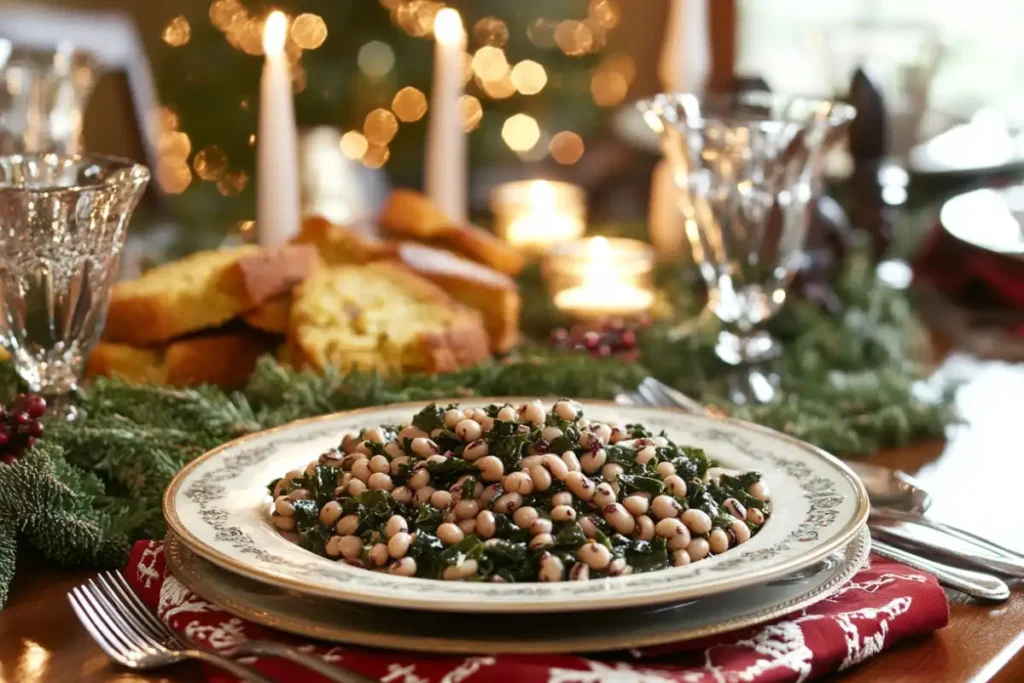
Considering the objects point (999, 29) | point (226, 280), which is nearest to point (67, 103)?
point (226, 280)

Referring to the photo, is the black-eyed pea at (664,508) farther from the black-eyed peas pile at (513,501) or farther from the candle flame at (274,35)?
the candle flame at (274,35)

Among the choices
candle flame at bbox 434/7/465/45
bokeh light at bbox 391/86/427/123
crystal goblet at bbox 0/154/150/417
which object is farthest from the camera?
bokeh light at bbox 391/86/427/123

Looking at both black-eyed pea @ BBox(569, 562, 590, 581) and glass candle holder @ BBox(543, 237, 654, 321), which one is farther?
glass candle holder @ BBox(543, 237, 654, 321)

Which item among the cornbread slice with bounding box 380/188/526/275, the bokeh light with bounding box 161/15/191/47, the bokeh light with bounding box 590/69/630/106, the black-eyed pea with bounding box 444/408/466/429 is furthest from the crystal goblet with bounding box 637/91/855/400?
the bokeh light with bounding box 590/69/630/106

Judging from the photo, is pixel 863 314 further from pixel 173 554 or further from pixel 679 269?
pixel 173 554

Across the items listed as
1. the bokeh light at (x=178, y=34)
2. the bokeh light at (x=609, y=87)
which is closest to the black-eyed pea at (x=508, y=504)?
the bokeh light at (x=178, y=34)

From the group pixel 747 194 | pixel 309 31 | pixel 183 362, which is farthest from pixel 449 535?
pixel 309 31

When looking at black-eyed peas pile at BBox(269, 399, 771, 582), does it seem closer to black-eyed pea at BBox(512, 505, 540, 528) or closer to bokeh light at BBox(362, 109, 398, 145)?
black-eyed pea at BBox(512, 505, 540, 528)

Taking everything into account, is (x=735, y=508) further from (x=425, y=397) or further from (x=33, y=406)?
(x=33, y=406)
